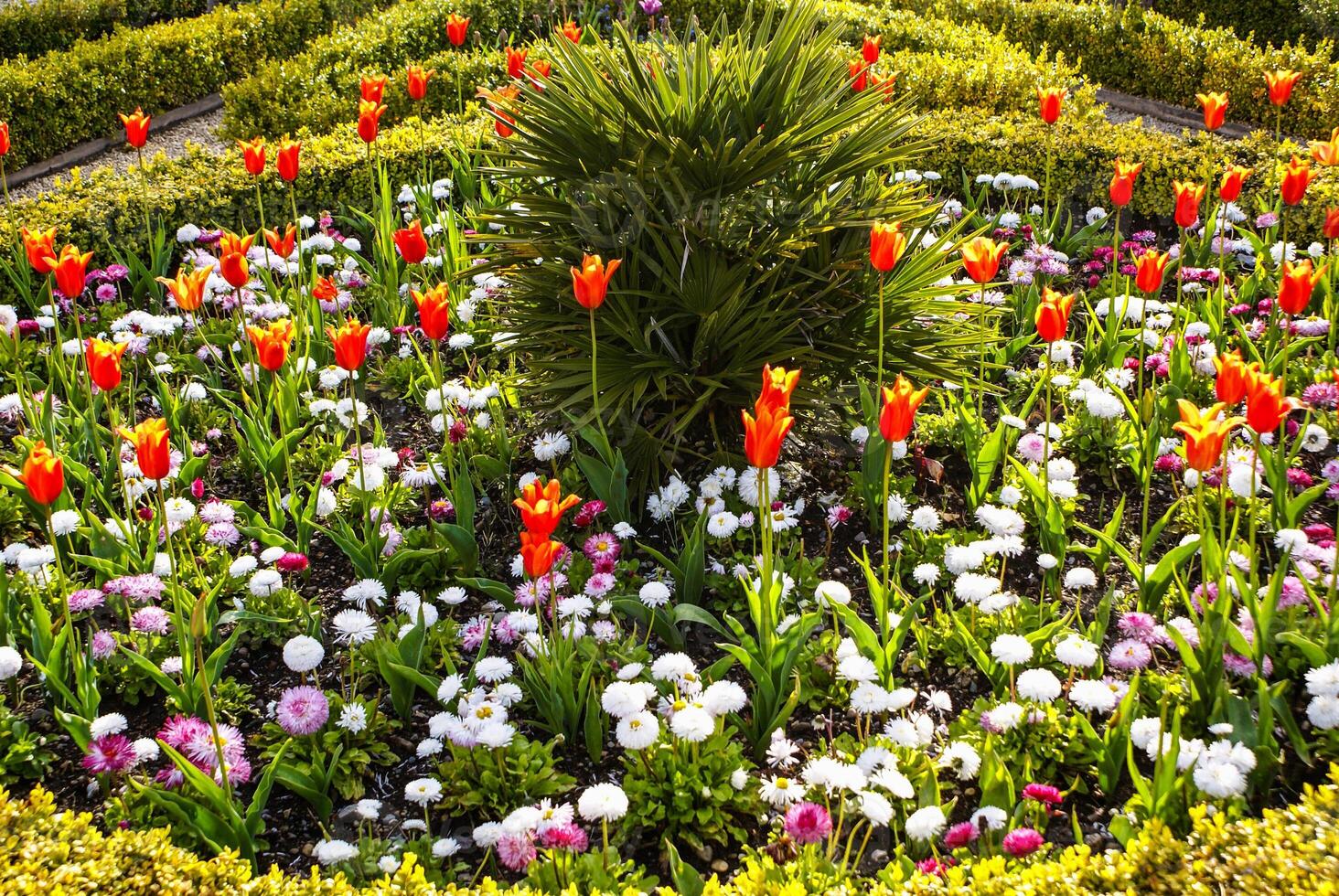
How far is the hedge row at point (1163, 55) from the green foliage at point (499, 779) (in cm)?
703

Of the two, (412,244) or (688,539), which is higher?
(412,244)

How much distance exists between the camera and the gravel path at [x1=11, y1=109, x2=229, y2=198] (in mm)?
9266

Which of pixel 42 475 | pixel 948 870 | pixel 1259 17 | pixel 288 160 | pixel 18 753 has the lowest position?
pixel 18 753

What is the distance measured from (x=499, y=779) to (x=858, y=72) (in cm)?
321

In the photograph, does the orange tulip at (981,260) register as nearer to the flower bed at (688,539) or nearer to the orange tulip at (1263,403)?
the flower bed at (688,539)

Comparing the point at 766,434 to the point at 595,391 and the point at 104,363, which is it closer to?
the point at 595,391

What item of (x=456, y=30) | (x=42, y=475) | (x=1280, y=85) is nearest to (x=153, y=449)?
(x=42, y=475)

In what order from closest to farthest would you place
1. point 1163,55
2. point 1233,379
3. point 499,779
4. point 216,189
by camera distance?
point 1233,379 < point 499,779 < point 216,189 < point 1163,55

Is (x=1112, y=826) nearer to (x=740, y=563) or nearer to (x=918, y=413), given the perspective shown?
(x=740, y=563)

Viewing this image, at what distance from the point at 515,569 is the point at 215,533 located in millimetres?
1066

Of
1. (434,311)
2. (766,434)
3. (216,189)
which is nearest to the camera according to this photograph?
(766,434)

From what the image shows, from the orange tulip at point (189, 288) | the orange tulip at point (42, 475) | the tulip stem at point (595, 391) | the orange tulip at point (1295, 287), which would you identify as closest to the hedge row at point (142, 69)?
the orange tulip at point (189, 288)

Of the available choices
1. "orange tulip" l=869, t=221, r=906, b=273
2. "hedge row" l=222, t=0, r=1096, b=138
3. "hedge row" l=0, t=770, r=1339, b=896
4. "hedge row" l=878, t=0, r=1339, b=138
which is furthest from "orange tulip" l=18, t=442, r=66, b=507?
"hedge row" l=878, t=0, r=1339, b=138

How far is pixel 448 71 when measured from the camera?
8.66 m
